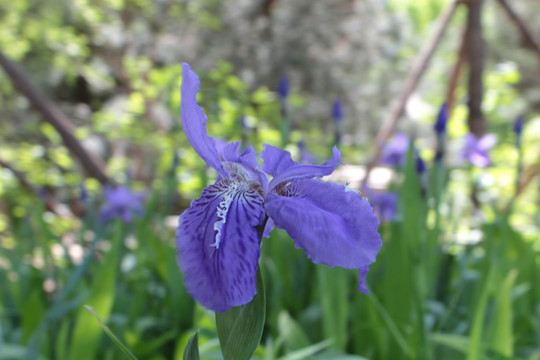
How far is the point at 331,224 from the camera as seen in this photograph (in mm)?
358

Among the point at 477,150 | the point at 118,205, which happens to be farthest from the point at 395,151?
the point at 118,205

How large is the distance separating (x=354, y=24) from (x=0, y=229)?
347 cm

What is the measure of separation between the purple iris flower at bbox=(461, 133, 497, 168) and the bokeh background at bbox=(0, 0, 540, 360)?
5 cm

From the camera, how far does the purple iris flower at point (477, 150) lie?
1718 mm

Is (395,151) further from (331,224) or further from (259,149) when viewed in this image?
(331,224)

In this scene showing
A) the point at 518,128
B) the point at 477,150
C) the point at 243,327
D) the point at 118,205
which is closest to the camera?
the point at 243,327

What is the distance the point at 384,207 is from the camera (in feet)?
6.68

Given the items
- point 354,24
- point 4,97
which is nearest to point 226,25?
point 354,24

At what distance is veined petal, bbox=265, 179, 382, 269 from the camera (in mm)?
346

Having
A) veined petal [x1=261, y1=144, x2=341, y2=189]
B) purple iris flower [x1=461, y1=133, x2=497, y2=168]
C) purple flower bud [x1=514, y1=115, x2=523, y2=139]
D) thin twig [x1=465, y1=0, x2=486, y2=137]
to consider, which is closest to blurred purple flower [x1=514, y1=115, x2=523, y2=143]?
purple flower bud [x1=514, y1=115, x2=523, y2=139]

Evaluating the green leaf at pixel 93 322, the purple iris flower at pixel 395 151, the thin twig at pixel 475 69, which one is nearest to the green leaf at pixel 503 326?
the green leaf at pixel 93 322

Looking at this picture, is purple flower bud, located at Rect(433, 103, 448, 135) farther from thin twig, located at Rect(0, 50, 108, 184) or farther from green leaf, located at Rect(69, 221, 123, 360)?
thin twig, located at Rect(0, 50, 108, 184)

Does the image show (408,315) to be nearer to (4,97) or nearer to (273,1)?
(273,1)

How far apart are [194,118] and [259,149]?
249 centimetres
